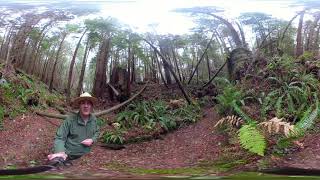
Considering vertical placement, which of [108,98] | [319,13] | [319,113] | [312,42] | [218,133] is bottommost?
[319,113]

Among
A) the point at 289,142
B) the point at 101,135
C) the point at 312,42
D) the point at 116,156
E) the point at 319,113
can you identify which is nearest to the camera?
the point at 116,156

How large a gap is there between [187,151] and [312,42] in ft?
3.14

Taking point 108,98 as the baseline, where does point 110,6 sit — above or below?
above

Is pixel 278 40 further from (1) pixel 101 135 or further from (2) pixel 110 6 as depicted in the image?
(1) pixel 101 135

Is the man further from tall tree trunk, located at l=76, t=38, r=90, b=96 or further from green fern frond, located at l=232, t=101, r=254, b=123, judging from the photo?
green fern frond, located at l=232, t=101, r=254, b=123

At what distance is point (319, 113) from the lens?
9.29 feet

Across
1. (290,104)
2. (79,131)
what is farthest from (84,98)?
(290,104)

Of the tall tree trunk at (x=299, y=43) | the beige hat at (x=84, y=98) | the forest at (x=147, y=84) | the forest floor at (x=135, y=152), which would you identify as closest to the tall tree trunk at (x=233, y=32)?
the forest at (x=147, y=84)

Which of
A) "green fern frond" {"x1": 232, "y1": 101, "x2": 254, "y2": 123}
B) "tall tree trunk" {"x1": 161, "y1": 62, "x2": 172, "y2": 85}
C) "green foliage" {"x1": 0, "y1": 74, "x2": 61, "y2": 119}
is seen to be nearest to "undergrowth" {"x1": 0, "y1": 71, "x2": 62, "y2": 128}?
"green foliage" {"x1": 0, "y1": 74, "x2": 61, "y2": 119}

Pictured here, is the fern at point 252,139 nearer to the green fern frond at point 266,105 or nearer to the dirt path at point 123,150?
the dirt path at point 123,150

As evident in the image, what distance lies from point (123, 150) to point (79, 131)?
0.24 metres

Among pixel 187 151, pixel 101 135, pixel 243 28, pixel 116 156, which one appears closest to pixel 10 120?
pixel 101 135

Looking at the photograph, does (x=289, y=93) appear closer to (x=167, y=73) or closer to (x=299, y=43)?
(x=299, y=43)

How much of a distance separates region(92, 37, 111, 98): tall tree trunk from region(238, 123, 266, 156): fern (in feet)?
2.24
